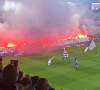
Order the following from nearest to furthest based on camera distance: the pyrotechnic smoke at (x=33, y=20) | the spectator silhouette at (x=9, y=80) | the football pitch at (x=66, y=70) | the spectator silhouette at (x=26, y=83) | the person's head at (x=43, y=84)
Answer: the spectator silhouette at (x=9, y=80), the person's head at (x=43, y=84), the spectator silhouette at (x=26, y=83), the football pitch at (x=66, y=70), the pyrotechnic smoke at (x=33, y=20)

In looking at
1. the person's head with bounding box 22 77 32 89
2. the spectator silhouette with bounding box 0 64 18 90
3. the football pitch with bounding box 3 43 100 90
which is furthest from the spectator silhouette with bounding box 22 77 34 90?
the football pitch with bounding box 3 43 100 90

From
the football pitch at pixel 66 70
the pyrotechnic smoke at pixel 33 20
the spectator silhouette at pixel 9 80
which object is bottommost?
the football pitch at pixel 66 70

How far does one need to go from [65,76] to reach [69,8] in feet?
71.5

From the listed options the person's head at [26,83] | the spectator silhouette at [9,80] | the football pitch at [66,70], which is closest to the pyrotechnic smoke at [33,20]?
the football pitch at [66,70]

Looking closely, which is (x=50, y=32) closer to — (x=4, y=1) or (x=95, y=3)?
(x=4, y=1)

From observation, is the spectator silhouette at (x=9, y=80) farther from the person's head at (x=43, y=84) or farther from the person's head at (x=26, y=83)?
the person's head at (x=26, y=83)

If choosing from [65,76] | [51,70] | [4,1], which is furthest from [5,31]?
[65,76]

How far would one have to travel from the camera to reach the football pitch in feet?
48.4

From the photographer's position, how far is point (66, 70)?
60.1ft

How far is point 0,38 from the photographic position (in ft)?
94.1

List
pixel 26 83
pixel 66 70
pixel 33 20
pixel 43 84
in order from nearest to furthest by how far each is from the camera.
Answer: pixel 43 84
pixel 26 83
pixel 66 70
pixel 33 20

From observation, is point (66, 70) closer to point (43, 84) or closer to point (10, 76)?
point (43, 84)

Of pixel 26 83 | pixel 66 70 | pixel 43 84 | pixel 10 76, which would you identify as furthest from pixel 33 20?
pixel 10 76

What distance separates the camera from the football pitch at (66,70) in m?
14.8
